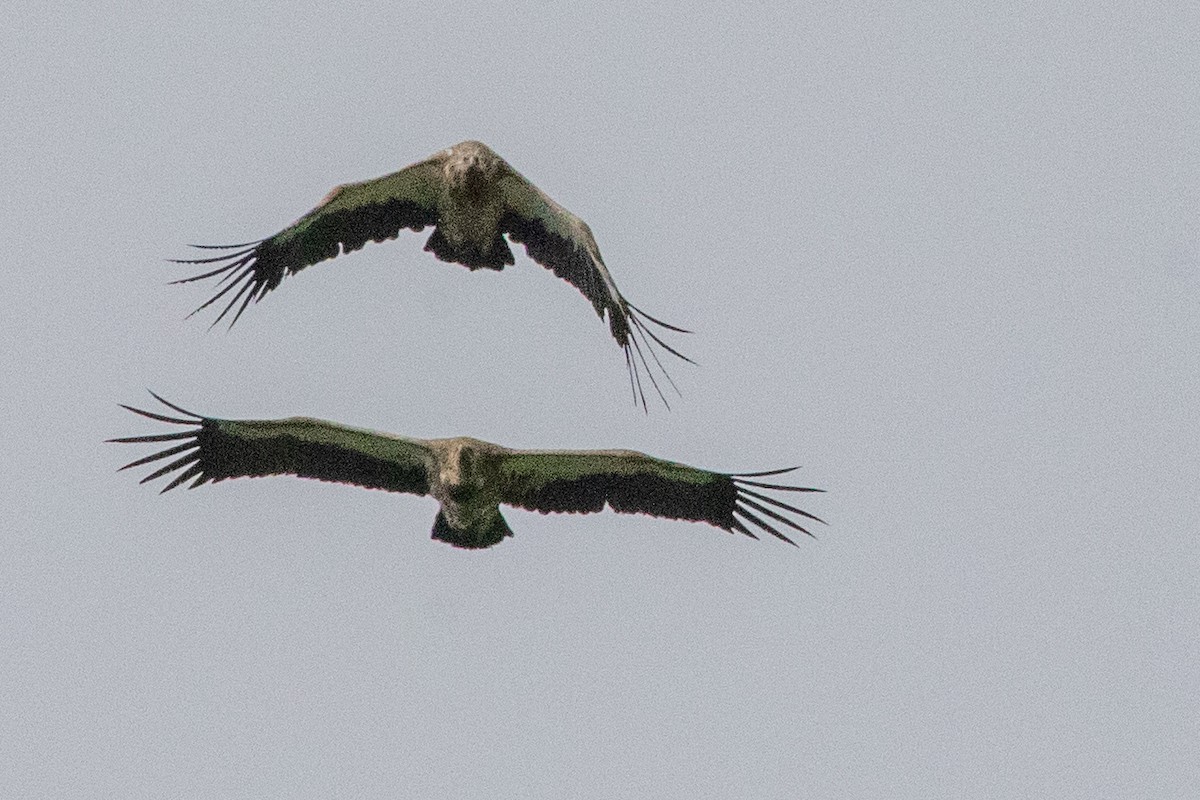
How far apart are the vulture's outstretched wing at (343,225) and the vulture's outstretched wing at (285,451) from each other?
3.74 ft

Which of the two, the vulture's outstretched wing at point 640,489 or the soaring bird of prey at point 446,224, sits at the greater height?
the soaring bird of prey at point 446,224

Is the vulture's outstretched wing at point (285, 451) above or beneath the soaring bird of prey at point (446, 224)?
beneath

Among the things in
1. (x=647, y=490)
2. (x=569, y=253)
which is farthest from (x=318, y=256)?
(x=647, y=490)

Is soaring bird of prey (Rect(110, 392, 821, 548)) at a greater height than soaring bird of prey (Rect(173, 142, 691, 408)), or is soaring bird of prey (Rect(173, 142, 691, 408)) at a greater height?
soaring bird of prey (Rect(173, 142, 691, 408))

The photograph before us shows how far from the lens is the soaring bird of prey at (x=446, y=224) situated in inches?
651

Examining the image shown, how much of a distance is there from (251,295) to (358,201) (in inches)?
40.3

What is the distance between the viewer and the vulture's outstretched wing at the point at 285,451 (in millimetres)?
15539

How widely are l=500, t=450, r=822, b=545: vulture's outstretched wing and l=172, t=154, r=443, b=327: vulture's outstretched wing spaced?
7.63 ft

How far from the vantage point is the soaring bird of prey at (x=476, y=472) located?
15.6m

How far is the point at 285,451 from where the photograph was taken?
15.8m

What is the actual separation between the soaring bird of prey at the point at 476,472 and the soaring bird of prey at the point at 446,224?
A: 1171 mm

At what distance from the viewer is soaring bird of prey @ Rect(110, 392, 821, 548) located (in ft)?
51.1

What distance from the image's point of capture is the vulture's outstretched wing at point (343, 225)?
54.7 feet

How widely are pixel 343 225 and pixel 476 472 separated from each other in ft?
8.16
